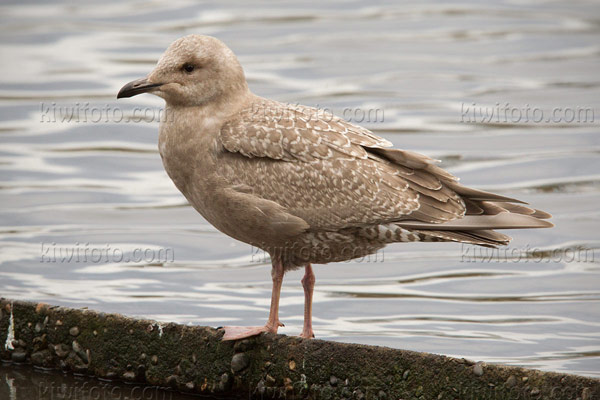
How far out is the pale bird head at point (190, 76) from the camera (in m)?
8.19

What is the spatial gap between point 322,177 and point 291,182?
0.22 m

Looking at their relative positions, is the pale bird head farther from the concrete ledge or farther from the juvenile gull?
the concrete ledge

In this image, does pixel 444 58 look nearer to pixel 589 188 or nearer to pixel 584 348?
pixel 589 188

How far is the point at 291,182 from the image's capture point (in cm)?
812

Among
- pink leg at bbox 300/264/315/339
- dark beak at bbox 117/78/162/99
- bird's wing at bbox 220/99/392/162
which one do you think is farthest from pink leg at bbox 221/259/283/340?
dark beak at bbox 117/78/162/99

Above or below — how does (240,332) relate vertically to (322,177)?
below

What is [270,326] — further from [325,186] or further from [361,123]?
[361,123]

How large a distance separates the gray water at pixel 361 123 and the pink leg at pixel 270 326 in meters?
1.53

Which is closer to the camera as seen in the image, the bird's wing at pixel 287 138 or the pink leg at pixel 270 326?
the pink leg at pixel 270 326

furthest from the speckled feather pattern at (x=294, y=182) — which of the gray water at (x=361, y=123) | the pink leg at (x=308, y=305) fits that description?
the gray water at (x=361, y=123)

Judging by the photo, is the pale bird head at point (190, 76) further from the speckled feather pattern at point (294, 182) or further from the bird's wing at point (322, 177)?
the bird's wing at point (322, 177)

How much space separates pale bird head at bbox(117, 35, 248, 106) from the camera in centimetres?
819

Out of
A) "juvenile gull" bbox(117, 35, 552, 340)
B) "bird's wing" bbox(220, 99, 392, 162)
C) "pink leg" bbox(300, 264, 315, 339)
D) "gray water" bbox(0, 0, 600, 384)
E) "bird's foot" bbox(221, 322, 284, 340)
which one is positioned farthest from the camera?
"gray water" bbox(0, 0, 600, 384)

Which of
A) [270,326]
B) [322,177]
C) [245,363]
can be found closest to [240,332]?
[245,363]
